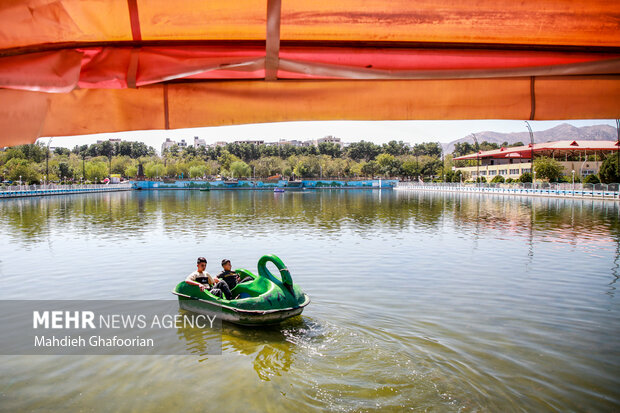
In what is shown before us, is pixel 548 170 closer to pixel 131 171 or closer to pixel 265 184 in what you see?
pixel 265 184

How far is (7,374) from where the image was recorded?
771cm

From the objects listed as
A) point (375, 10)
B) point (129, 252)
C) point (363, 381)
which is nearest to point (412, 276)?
point (363, 381)

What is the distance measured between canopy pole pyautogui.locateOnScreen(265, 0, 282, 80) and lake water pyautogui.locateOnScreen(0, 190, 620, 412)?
16.0 feet

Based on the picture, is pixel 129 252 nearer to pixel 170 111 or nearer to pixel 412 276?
pixel 412 276

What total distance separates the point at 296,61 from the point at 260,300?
6333 millimetres

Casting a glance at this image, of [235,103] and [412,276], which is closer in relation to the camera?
[235,103]

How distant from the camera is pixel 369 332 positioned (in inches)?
371

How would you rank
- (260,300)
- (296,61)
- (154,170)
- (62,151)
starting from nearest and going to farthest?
1. (296,61)
2. (260,300)
3. (154,170)
4. (62,151)

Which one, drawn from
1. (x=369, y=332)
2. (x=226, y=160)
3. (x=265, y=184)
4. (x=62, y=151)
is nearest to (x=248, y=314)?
(x=369, y=332)

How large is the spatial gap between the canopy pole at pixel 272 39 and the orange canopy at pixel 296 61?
0.03 feet

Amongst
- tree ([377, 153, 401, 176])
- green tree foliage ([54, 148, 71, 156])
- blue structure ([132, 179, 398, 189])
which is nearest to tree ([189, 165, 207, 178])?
blue structure ([132, 179, 398, 189])

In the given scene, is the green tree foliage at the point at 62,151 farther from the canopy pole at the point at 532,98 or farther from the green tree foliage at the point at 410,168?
the canopy pole at the point at 532,98

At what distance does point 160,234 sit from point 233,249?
6496 millimetres

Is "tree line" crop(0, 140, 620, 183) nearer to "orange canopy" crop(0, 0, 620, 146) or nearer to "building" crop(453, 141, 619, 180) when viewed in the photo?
"building" crop(453, 141, 619, 180)
